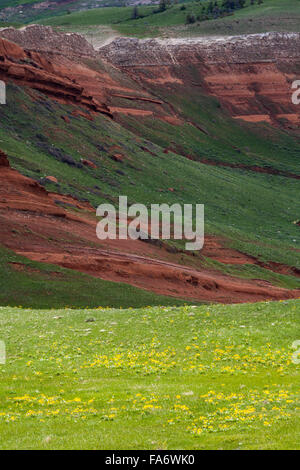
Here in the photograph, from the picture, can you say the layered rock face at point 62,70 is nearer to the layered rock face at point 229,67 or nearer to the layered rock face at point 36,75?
the layered rock face at point 36,75

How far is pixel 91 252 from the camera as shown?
53.9 m

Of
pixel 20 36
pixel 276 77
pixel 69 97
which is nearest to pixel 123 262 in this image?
pixel 69 97

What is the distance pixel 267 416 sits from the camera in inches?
658

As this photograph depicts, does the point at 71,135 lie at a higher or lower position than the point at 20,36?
lower

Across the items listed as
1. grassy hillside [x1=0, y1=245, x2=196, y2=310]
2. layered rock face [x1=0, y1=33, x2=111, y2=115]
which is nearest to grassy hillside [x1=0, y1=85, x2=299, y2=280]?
layered rock face [x1=0, y1=33, x2=111, y2=115]

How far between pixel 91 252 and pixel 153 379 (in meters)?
32.8

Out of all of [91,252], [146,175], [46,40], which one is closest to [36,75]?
[146,175]

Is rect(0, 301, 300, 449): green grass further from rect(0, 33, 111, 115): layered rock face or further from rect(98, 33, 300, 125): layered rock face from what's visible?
rect(98, 33, 300, 125): layered rock face

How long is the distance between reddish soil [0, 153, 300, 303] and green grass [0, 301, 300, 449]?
17.4 metres

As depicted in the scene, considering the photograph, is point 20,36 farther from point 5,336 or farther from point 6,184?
point 5,336

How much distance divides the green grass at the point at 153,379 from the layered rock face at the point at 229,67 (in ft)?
383

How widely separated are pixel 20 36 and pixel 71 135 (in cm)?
4000

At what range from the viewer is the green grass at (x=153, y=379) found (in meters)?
15.5

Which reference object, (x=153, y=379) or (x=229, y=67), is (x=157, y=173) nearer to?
(x=229, y=67)
